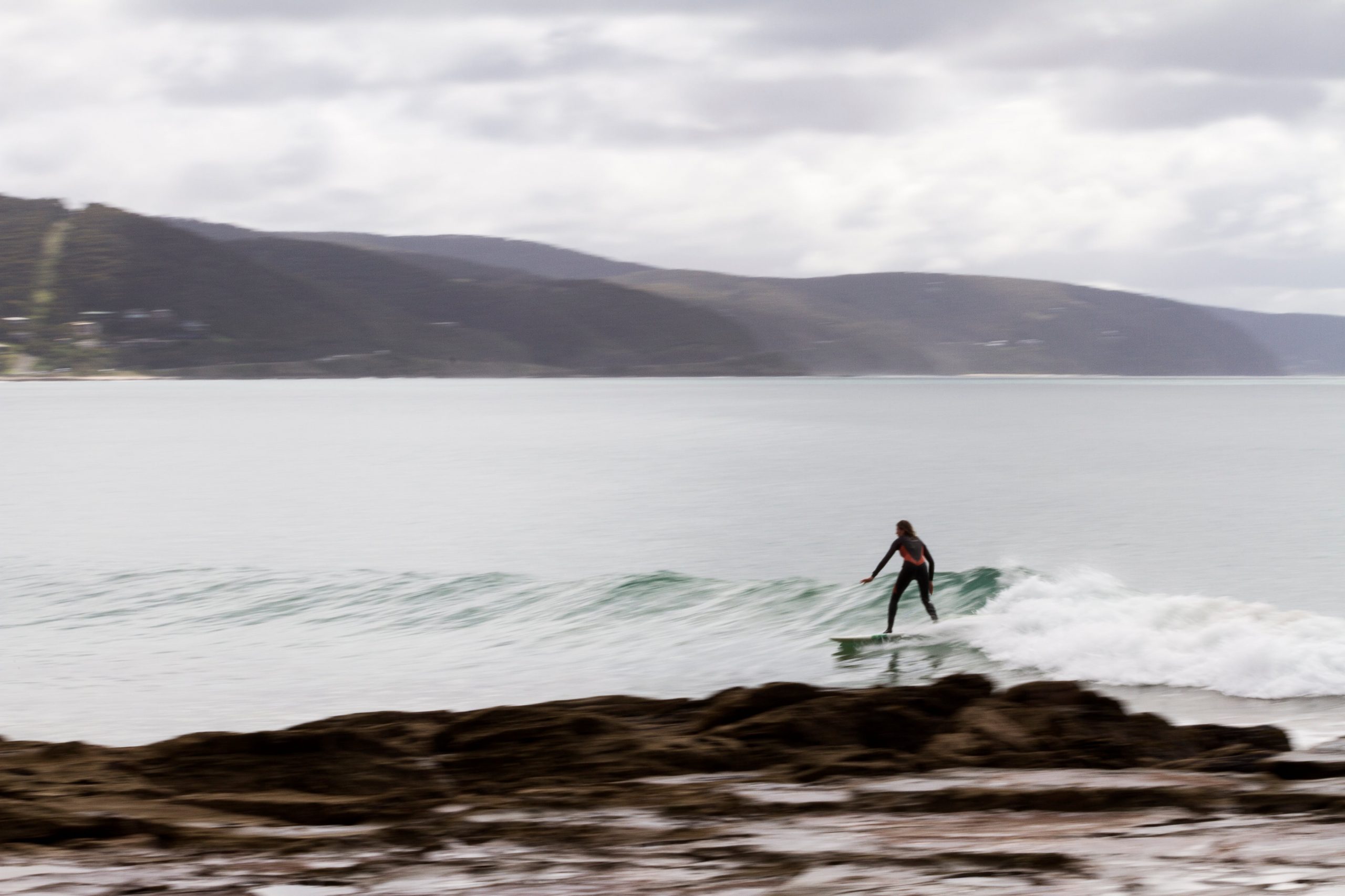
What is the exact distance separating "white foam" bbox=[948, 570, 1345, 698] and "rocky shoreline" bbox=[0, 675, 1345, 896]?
14.3 ft

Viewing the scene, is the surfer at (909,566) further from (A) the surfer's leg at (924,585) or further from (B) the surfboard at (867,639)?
(B) the surfboard at (867,639)

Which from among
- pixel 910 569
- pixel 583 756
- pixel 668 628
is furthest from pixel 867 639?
pixel 583 756

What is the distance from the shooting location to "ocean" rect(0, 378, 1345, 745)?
17.4 metres

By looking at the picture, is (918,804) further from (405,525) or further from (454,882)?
(405,525)

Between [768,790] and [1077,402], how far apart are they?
185399 mm

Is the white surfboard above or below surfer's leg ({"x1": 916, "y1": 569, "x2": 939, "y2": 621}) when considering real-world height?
below

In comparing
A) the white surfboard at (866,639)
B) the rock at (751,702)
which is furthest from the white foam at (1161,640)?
the rock at (751,702)

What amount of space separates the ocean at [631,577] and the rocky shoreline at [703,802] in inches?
125

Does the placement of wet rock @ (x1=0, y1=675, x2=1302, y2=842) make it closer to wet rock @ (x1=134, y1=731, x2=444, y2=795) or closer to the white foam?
wet rock @ (x1=134, y1=731, x2=444, y2=795)

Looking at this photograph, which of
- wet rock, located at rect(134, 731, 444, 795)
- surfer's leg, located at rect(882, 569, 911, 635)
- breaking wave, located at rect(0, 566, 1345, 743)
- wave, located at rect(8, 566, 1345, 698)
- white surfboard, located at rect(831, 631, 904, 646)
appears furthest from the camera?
white surfboard, located at rect(831, 631, 904, 646)

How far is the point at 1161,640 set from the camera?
61.5 feet

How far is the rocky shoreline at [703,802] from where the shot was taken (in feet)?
24.8

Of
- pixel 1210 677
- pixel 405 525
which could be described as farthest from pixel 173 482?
pixel 1210 677

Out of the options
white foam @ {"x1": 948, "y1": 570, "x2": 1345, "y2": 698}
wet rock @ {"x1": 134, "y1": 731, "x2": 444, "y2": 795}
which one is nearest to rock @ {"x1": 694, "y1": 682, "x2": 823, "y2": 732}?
wet rock @ {"x1": 134, "y1": 731, "x2": 444, "y2": 795}
